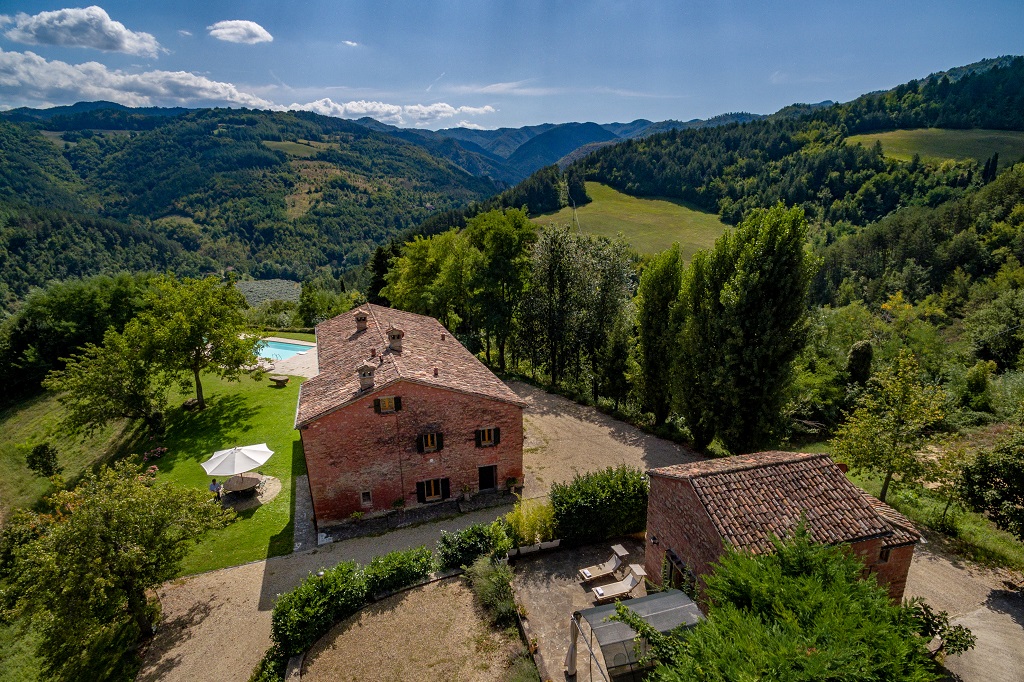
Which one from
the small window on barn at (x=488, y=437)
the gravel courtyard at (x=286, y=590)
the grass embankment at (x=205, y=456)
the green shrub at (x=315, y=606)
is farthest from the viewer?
the small window on barn at (x=488, y=437)

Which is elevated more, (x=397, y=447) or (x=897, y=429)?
(x=897, y=429)

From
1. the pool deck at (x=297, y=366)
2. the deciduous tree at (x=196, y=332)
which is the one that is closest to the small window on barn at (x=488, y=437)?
the deciduous tree at (x=196, y=332)

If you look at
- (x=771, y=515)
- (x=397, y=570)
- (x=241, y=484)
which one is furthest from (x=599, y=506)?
(x=241, y=484)

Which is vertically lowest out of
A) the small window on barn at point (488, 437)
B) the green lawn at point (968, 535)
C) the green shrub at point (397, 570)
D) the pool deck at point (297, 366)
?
the pool deck at point (297, 366)

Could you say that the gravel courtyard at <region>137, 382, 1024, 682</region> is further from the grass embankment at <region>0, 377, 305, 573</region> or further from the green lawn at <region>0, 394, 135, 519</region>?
the green lawn at <region>0, 394, 135, 519</region>

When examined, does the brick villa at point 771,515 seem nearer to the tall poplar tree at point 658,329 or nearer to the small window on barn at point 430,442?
the small window on barn at point 430,442

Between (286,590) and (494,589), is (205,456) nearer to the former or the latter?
(286,590)
